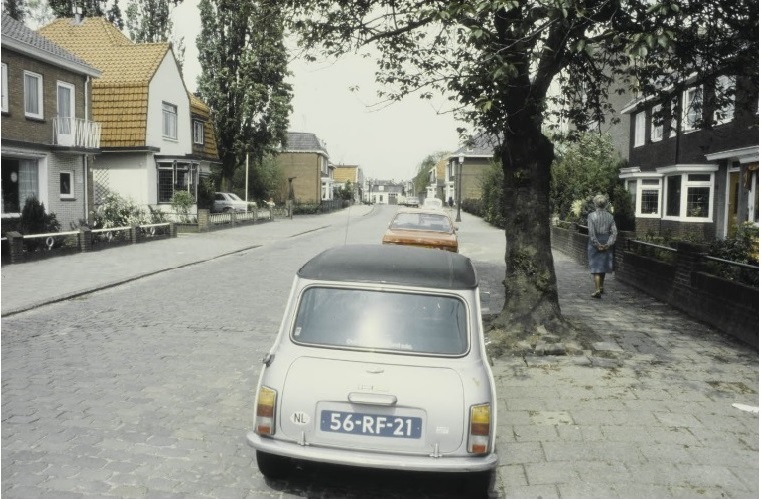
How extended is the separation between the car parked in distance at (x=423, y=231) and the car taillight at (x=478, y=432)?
12.2m

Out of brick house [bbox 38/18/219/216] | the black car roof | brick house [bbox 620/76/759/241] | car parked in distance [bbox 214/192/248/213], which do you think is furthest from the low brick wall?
car parked in distance [bbox 214/192/248/213]

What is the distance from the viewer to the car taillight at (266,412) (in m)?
4.07

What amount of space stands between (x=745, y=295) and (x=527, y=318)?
280cm

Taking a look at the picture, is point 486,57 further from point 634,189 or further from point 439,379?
point 634,189

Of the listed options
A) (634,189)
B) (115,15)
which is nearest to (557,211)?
(634,189)

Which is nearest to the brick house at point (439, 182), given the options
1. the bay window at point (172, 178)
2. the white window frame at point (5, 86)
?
the bay window at point (172, 178)

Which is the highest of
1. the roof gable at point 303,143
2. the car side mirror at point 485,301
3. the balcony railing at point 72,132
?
the roof gable at point 303,143

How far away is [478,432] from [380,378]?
2.19 ft

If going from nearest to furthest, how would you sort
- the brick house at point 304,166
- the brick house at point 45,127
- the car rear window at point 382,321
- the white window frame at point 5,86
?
the car rear window at point 382,321 < the white window frame at point 5,86 < the brick house at point 45,127 < the brick house at point 304,166

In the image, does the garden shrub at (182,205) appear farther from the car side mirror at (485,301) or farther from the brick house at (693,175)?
the car side mirror at (485,301)

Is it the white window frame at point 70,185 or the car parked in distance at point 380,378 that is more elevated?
the white window frame at point 70,185

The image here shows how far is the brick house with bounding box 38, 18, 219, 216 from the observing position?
3100cm

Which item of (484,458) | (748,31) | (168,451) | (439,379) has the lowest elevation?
(168,451)

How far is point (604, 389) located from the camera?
657 centimetres
